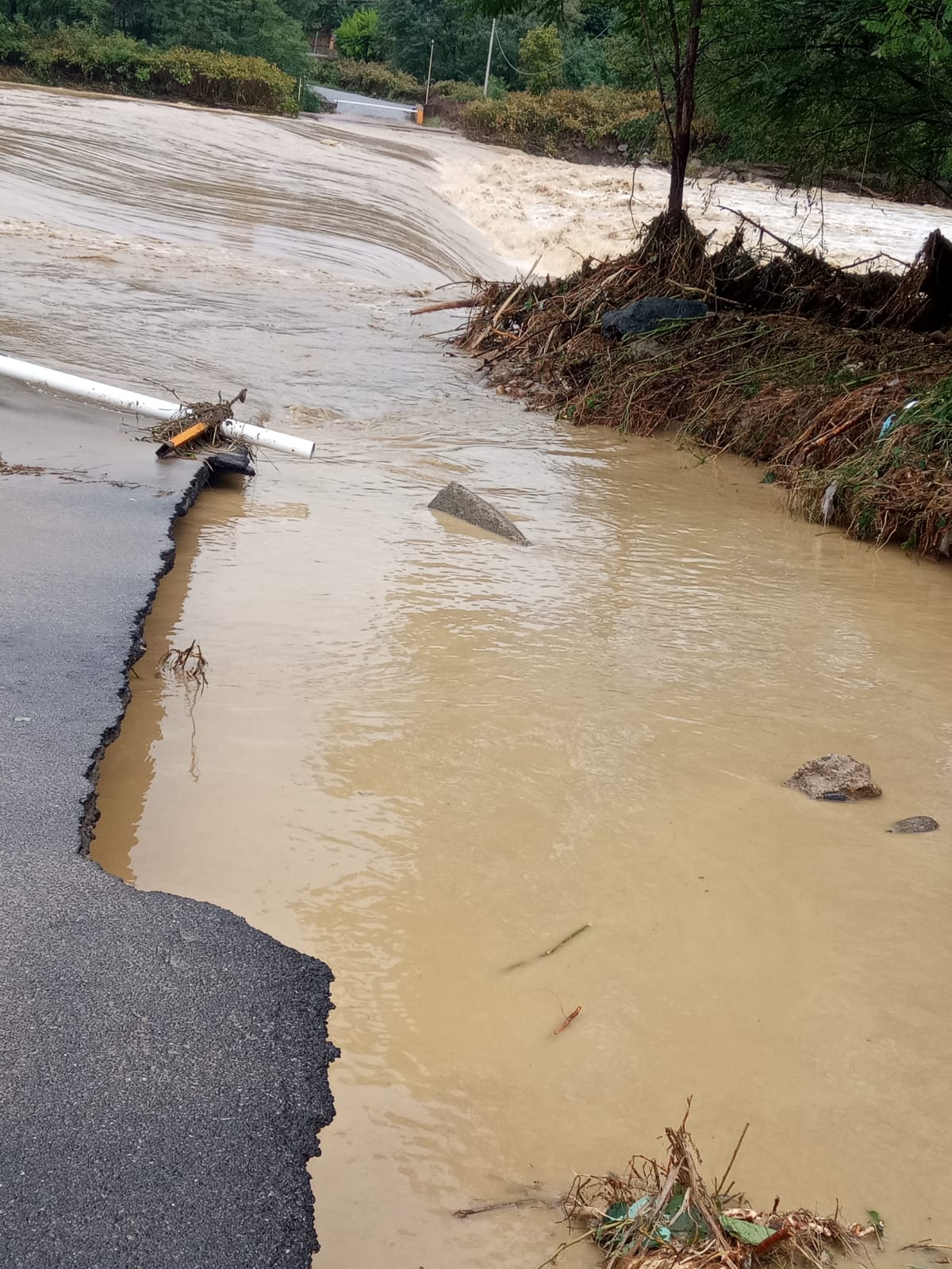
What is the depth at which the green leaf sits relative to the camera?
7.38 feet

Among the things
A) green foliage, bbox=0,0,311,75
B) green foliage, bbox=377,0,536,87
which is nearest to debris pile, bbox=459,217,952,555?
green foliage, bbox=0,0,311,75

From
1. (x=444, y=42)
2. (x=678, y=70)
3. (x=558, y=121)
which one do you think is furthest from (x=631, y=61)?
(x=444, y=42)

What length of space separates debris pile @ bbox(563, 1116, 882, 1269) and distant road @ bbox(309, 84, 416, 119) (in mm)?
47094

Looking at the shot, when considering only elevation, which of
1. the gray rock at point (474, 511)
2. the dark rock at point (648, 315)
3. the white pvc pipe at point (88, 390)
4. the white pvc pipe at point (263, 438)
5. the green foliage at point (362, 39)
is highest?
the green foliage at point (362, 39)

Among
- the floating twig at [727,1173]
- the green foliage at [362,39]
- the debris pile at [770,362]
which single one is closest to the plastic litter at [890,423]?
the debris pile at [770,362]

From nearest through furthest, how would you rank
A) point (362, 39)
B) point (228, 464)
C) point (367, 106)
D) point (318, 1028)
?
point (318, 1028)
point (228, 464)
point (367, 106)
point (362, 39)

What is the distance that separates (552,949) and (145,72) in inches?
1654

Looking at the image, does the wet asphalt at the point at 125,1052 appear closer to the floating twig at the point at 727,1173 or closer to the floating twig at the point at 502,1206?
the floating twig at the point at 502,1206

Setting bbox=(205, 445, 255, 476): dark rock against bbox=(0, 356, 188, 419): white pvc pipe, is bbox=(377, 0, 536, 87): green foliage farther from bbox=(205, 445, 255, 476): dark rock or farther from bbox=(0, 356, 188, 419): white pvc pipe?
bbox=(205, 445, 255, 476): dark rock

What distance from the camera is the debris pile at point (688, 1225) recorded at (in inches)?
85.8

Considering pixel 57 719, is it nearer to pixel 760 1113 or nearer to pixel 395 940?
pixel 395 940

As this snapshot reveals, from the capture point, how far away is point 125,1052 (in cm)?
244

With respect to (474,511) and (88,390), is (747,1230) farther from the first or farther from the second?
(88,390)

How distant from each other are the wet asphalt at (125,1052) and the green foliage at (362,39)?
7028cm
